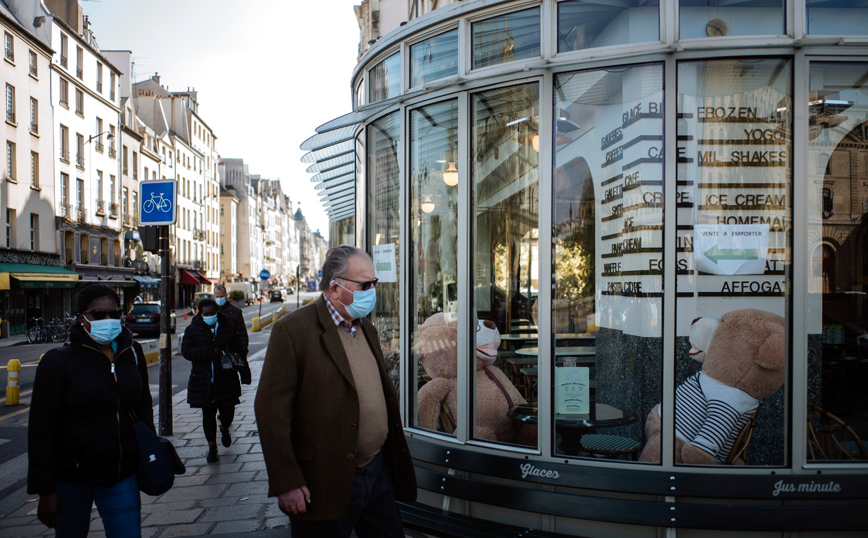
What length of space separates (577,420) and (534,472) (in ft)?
1.84

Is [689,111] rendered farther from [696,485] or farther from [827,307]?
[696,485]

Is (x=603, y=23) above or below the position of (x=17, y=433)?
above

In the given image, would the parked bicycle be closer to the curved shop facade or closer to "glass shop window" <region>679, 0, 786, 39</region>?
the curved shop facade

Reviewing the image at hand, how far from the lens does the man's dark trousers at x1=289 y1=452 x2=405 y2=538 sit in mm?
2621

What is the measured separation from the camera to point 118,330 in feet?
10.8

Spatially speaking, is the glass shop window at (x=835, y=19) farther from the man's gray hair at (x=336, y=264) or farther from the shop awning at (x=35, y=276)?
the shop awning at (x=35, y=276)

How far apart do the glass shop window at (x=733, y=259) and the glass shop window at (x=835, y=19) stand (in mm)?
284

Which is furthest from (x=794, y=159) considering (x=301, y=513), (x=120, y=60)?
(x=120, y=60)

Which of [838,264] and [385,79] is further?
[385,79]

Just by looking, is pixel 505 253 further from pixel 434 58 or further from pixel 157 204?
pixel 157 204

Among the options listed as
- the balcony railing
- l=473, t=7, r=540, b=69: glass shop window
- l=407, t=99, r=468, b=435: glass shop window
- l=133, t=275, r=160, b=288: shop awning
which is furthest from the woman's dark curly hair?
l=133, t=275, r=160, b=288: shop awning

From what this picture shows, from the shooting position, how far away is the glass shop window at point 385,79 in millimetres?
4883

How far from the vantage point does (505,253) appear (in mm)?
5340

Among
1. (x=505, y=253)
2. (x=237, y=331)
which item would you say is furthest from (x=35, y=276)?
(x=505, y=253)
